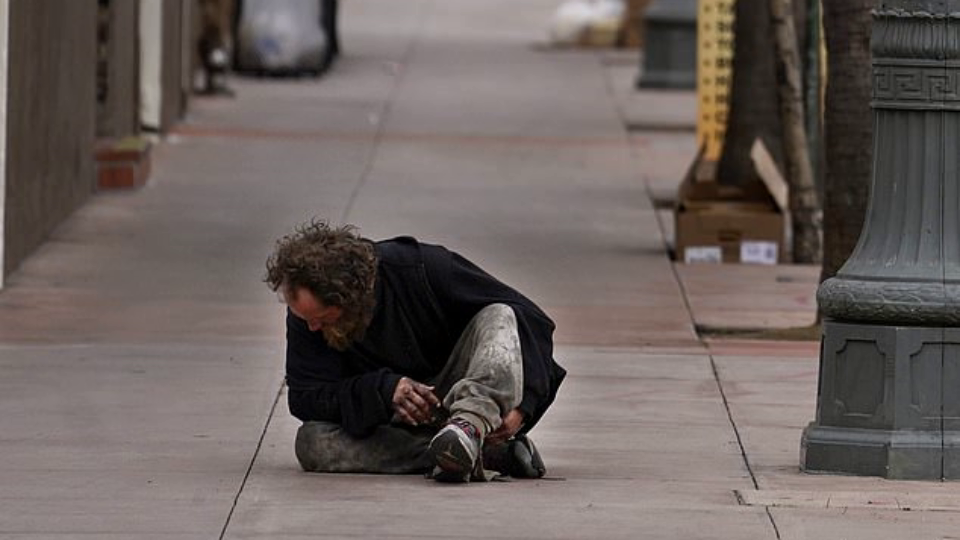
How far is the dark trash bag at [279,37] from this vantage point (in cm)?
2941

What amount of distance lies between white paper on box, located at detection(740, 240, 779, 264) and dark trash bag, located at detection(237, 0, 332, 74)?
1508 cm

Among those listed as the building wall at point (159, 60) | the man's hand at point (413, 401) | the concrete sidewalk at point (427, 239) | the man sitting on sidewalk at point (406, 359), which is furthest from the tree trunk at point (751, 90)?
the man's hand at point (413, 401)

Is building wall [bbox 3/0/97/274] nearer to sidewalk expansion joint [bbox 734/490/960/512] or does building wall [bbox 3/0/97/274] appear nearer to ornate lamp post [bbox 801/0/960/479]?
ornate lamp post [bbox 801/0/960/479]

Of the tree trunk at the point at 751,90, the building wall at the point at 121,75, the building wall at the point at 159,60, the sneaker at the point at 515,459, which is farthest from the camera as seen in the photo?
the building wall at the point at 159,60

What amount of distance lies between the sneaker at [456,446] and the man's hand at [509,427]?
132 millimetres

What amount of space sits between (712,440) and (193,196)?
32.3 ft

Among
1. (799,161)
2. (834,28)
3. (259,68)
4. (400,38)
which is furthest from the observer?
(400,38)

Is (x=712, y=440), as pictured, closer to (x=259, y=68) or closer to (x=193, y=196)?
(x=193, y=196)

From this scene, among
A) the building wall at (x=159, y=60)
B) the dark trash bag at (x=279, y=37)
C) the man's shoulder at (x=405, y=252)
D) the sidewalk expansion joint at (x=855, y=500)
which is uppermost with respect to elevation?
the man's shoulder at (x=405, y=252)

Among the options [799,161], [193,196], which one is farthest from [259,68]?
[799,161]

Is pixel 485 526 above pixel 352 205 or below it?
above

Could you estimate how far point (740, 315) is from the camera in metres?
13.0

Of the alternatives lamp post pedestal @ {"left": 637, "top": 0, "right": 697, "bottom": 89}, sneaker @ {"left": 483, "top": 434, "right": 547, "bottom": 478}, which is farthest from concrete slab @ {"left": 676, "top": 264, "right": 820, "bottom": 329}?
lamp post pedestal @ {"left": 637, "top": 0, "right": 697, "bottom": 89}

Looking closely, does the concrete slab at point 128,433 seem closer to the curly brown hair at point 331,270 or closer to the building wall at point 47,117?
the curly brown hair at point 331,270
